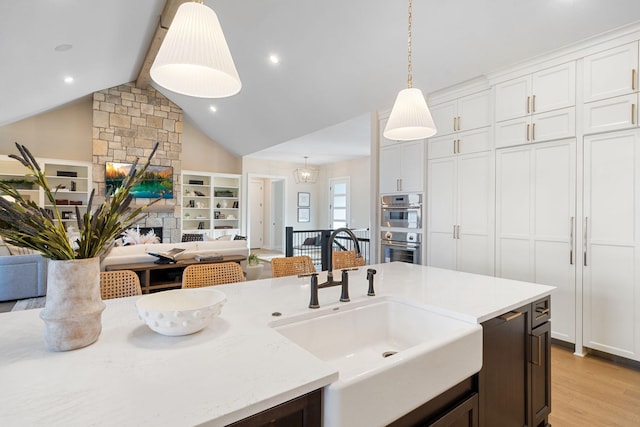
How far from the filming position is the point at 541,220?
3.03 m

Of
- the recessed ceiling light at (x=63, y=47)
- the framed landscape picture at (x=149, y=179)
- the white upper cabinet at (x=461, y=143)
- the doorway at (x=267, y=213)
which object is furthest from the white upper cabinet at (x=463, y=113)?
the doorway at (x=267, y=213)

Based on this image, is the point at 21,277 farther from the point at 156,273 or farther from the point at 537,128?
the point at 537,128

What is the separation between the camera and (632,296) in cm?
256

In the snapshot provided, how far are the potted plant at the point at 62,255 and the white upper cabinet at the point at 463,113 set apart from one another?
350 centimetres

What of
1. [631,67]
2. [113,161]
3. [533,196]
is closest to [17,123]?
[113,161]

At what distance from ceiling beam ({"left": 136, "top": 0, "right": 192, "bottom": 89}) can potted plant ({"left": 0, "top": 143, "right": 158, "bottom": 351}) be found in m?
2.59

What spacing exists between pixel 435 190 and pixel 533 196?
3.49ft

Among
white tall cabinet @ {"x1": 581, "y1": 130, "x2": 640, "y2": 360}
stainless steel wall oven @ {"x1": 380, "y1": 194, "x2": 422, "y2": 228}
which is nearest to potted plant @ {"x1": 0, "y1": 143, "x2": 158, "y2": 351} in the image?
white tall cabinet @ {"x1": 581, "y1": 130, "x2": 640, "y2": 360}

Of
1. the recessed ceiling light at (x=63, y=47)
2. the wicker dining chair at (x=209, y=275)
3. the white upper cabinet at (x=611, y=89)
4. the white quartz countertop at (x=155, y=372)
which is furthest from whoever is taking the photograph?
the recessed ceiling light at (x=63, y=47)

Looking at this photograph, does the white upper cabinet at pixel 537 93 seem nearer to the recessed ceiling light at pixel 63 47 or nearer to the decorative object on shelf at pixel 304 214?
the recessed ceiling light at pixel 63 47

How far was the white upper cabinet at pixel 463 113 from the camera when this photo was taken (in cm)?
351

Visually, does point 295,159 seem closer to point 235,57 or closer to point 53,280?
point 235,57

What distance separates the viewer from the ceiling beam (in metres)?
4.15

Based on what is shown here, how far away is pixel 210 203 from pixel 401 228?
17.5 ft
